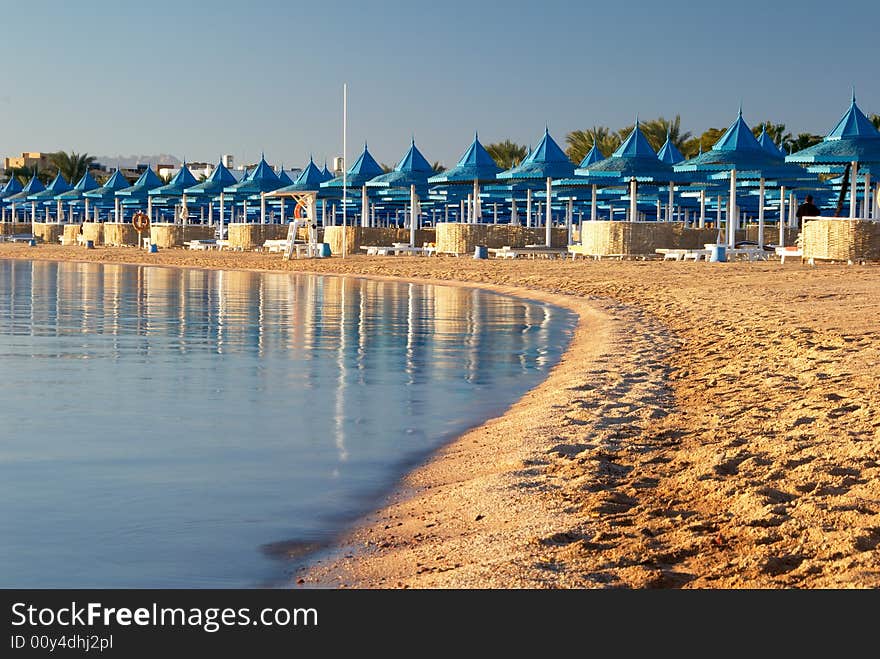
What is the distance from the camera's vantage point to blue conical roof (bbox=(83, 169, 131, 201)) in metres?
50.4

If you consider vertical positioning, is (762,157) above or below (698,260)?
above

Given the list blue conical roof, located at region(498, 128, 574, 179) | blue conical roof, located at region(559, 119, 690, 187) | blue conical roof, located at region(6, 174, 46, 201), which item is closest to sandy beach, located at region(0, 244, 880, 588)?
blue conical roof, located at region(559, 119, 690, 187)

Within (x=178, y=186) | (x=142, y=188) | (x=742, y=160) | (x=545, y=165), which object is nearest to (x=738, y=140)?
(x=742, y=160)

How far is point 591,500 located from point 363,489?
4.20 ft

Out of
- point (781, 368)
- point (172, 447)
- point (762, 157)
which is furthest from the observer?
point (762, 157)

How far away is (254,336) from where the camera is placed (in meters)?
14.0

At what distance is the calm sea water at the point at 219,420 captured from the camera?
5.33 meters

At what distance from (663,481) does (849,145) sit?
18898 mm

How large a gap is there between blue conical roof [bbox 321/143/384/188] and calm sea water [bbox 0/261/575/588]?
1972 cm

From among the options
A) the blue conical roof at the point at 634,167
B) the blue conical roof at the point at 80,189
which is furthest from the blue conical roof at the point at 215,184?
the blue conical roof at the point at 634,167

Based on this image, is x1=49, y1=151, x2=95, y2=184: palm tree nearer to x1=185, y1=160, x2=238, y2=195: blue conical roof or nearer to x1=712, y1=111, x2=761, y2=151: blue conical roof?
x1=185, y1=160, x2=238, y2=195: blue conical roof
